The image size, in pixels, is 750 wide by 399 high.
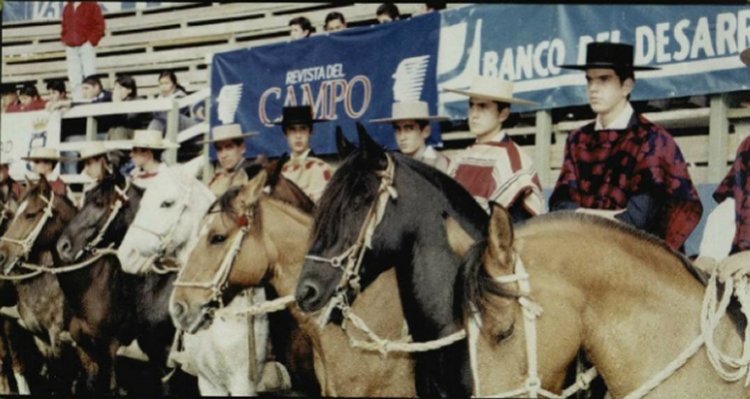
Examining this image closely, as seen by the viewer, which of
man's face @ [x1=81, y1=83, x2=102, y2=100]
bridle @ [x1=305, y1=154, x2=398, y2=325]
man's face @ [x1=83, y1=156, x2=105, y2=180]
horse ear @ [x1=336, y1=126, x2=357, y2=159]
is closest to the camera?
bridle @ [x1=305, y1=154, x2=398, y2=325]

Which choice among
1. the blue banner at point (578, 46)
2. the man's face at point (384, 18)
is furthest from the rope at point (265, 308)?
the man's face at point (384, 18)

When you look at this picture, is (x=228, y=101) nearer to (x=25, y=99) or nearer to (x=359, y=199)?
(x=25, y=99)

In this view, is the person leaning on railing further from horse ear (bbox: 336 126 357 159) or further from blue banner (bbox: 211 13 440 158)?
horse ear (bbox: 336 126 357 159)

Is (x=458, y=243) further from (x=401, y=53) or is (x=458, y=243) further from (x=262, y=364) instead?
(x=401, y=53)

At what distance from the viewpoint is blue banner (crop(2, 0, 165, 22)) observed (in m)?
15.5

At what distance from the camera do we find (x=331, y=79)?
33.9 feet

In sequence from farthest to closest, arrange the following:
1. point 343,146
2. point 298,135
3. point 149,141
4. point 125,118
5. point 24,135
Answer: point 24,135 < point 125,118 < point 149,141 < point 298,135 < point 343,146

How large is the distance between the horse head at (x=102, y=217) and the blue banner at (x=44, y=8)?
Result: 5.86 meters

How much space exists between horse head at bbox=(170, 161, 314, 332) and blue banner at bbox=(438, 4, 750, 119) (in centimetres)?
196

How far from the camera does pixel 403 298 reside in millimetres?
5770

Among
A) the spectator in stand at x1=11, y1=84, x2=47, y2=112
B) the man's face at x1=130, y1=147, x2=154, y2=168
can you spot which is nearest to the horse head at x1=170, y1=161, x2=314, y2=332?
the man's face at x1=130, y1=147, x2=154, y2=168

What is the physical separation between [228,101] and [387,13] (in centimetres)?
224

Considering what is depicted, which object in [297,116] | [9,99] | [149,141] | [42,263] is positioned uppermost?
[297,116]

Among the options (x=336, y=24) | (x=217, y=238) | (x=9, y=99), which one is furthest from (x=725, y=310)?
(x=9, y=99)
